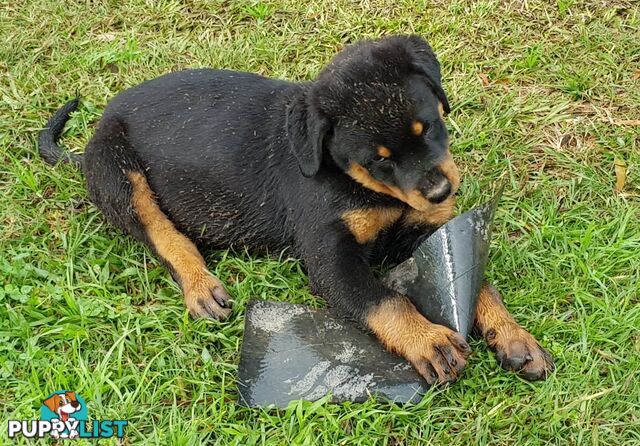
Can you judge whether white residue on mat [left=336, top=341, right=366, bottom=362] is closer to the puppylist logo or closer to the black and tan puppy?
the black and tan puppy

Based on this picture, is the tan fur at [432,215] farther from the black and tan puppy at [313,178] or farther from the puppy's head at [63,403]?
the puppy's head at [63,403]

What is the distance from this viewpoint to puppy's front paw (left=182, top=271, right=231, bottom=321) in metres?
4.16

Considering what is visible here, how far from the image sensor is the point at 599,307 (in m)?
3.96

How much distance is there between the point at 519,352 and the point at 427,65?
1515mm

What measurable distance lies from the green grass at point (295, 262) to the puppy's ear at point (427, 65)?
0.98 metres

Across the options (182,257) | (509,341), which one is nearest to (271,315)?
(182,257)

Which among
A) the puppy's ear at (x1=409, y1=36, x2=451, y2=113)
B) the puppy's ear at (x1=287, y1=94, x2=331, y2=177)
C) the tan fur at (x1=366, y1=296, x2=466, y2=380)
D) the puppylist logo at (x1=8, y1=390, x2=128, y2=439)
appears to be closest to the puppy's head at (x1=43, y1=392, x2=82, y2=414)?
the puppylist logo at (x1=8, y1=390, x2=128, y2=439)

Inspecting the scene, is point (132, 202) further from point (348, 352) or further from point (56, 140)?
point (348, 352)

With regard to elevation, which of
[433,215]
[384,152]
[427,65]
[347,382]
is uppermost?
[427,65]

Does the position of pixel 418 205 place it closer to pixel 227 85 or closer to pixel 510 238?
pixel 510 238

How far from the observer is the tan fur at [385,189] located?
149 inches

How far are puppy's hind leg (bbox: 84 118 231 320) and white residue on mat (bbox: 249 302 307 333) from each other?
1.05 ft

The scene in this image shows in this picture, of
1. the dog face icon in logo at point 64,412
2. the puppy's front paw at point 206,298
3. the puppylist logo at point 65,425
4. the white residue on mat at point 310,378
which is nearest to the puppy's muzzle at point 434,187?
the white residue on mat at point 310,378

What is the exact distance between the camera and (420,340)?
3.67m
